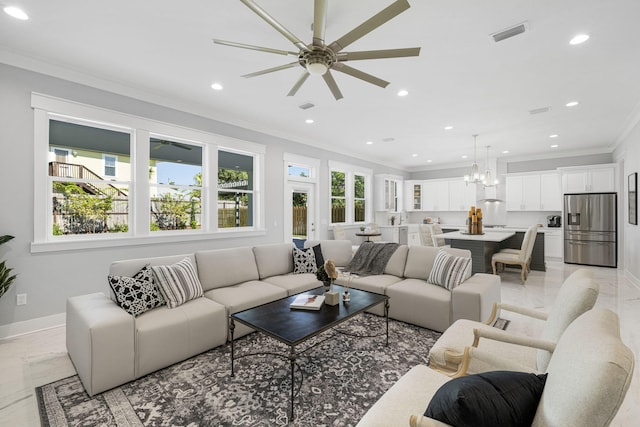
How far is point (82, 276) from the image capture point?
3.54 meters

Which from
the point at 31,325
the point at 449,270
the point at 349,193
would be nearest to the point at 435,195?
the point at 349,193

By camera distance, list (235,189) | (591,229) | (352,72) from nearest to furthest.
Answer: (352,72) < (235,189) < (591,229)

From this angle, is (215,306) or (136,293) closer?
(136,293)

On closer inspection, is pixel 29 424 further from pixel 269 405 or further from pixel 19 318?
pixel 19 318

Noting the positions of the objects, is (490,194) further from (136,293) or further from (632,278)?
(136,293)

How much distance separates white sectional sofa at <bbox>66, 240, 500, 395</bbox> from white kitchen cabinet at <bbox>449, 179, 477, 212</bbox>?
598 centimetres

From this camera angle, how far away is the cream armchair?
779mm

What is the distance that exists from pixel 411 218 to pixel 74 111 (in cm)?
955

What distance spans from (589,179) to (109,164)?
9.63m

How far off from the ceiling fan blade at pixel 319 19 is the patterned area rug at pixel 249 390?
247 cm

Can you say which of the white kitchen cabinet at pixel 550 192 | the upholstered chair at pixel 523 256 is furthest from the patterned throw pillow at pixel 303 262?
the white kitchen cabinet at pixel 550 192

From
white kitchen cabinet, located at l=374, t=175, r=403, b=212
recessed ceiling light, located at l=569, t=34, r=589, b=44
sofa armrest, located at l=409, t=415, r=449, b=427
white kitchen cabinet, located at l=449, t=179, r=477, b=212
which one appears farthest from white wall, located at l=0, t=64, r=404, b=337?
white kitchen cabinet, located at l=449, t=179, r=477, b=212

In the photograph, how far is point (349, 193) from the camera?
25.6 ft

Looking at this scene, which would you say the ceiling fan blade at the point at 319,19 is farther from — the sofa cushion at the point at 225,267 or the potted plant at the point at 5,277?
the potted plant at the point at 5,277
